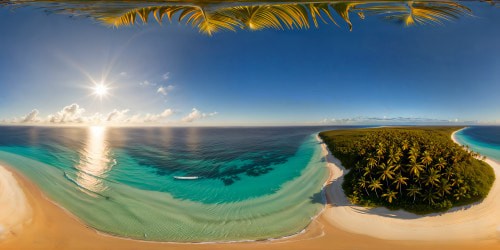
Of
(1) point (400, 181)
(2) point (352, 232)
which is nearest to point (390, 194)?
(1) point (400, 181)

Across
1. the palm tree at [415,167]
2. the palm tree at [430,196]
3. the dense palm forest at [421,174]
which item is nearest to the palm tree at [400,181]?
the dense palm forest at [421,174]

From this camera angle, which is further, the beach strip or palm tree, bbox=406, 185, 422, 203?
the beach strip

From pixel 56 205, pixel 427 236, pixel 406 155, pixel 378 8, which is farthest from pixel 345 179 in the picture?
pixel 56 205

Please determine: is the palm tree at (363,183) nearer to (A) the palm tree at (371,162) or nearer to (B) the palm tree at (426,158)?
(A) the palm tree at (371,162)

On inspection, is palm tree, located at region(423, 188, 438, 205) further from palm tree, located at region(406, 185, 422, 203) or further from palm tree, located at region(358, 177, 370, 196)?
palm tree, located at region(358, 177, 370, 196)

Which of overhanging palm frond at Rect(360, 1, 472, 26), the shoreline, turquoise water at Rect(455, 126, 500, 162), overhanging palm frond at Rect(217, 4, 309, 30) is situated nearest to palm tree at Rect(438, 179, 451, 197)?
the shoreline

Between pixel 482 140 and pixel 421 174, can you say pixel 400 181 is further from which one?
pixel 482 140
